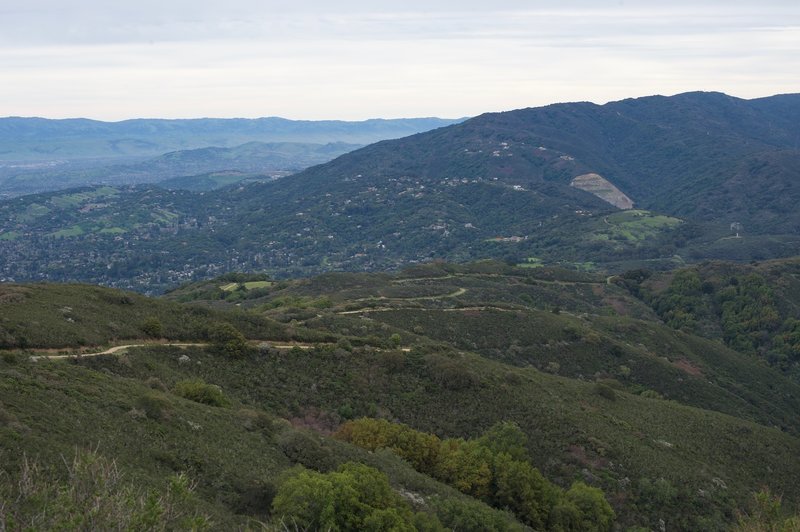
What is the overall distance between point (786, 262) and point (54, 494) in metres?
176

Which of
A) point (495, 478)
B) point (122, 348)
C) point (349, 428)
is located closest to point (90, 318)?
point (122, 348)

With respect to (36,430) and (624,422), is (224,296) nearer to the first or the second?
(624,422)

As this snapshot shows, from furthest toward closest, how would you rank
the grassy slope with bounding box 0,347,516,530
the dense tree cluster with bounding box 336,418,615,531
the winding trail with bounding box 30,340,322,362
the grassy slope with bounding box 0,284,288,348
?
the grassy slope with bounding box 0,284,288,348
the winding trail with bounding box 30,340,322,362
the dense tree cluster with bounding box 336,418,615,531
the grassy slope with bounding box 0,347,516,530

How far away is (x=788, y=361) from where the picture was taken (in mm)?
114688

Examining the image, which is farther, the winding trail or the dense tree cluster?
the winding trail

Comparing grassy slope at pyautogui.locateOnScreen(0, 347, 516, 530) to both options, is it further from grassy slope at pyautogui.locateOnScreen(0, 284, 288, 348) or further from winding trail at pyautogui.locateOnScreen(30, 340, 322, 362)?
grassy slope at pyautogui.locateOnScreen(0, 284, 288, 348)

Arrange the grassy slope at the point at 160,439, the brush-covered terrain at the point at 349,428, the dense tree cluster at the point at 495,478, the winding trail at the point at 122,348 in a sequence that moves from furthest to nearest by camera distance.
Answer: the winding trail at the point at 122,348 < the dense tree cluster at the point at 495,478 < the brush-covered terrain at the point at 349,428 < the grassy slope at the point at 160,439

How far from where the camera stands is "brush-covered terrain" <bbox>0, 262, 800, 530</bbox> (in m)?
24.6

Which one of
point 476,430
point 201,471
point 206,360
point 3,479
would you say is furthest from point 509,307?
point 3,479

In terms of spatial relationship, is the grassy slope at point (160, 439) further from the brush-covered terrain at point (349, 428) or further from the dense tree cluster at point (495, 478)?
the dense tree cluster at point (495, 478)

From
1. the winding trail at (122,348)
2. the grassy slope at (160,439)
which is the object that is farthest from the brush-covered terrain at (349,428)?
the winding trail at (122,348)

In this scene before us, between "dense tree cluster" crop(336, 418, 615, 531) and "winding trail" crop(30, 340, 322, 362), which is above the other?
"winding trail" crop(30, 340, 322, 362)

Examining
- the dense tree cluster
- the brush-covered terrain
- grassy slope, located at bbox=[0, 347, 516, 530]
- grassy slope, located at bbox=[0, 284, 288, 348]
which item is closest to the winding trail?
the brush-covered terrain

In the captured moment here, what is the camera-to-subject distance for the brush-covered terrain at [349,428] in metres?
24.6
